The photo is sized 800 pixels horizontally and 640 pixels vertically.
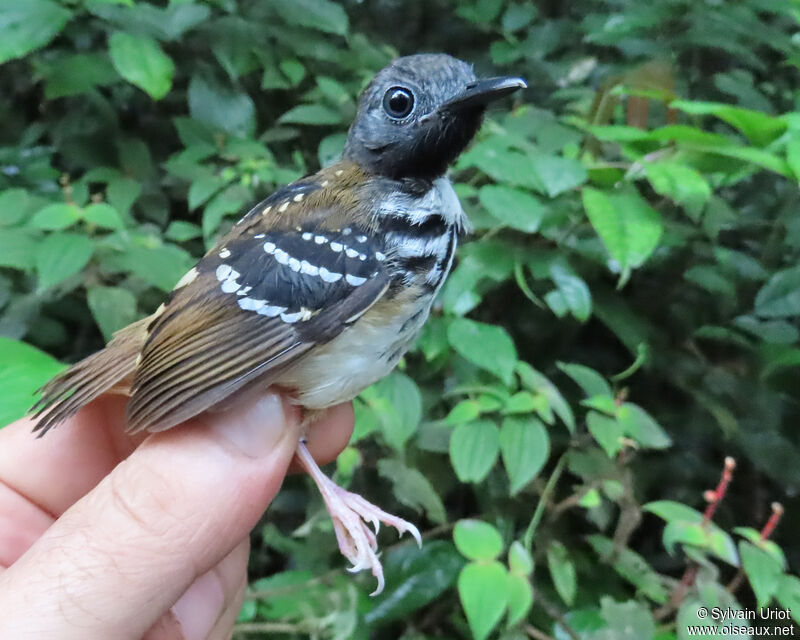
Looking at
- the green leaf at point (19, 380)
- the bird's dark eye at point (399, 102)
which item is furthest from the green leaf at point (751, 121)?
the green leaf at point (19, 380)

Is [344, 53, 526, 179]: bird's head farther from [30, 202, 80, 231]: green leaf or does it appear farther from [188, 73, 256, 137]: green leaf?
[188, 73, 256, 137]: green leaf

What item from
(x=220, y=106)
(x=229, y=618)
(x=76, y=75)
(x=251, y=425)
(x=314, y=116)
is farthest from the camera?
(x=220, y=106)

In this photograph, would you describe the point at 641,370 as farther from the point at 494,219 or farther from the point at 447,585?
the point at 447,585

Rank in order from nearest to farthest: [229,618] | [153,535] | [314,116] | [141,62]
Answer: [153,535], [229,618], [141,62], [314,116]

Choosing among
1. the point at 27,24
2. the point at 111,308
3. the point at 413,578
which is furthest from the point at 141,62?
the point at 413,578

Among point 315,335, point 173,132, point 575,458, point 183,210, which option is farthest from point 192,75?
point 575,458

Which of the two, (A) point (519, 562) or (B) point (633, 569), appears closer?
(A) point (519, 562)

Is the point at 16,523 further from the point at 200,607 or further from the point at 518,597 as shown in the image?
the point at 518,597
